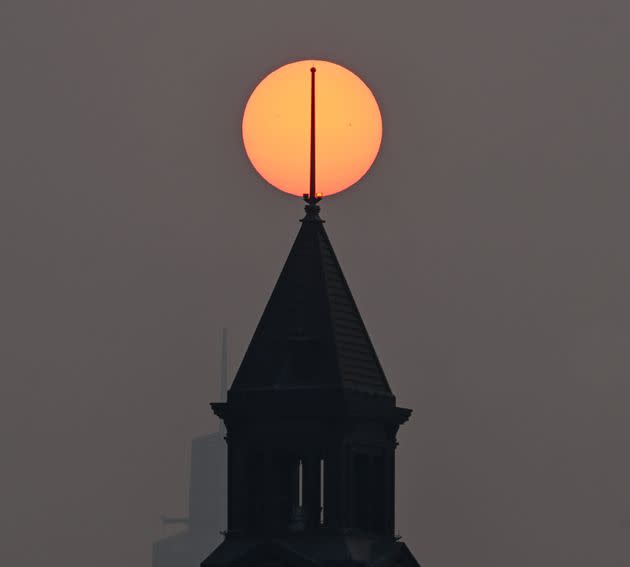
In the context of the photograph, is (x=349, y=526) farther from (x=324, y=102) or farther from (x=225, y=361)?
(x=225, y=361)

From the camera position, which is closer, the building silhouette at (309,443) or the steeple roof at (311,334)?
the building silhouette at (309,443)

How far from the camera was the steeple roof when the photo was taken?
77.6 metres

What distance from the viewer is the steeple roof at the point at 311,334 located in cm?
7762

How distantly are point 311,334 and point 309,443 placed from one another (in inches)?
125

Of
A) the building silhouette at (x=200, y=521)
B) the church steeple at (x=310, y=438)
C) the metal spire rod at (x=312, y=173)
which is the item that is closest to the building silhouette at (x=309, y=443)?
the church steeple at (x=310, y=438)

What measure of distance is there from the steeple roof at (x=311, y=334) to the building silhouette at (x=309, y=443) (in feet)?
0.08

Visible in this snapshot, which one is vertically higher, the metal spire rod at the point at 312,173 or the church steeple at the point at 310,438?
the metal spire rod at the point at 312,173

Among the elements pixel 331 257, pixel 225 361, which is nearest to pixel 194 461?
pixel 225 361

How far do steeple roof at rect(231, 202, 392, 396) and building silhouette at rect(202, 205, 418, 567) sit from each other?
3cm

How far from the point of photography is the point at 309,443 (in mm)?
76625

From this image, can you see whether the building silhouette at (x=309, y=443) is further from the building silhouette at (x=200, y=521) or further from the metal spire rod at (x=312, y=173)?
the building silhouette at (x=200, y=521)

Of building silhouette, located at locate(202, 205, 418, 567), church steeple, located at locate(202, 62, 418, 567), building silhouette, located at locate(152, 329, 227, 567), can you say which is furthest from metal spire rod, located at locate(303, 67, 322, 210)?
building silhouette, located at locate(152, 329, 227, 567)

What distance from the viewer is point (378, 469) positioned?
256 ft

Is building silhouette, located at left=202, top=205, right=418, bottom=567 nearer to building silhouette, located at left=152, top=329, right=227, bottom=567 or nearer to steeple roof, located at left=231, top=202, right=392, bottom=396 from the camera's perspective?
steeple roof, located at left=231, top=202, right=392, bottom=396
